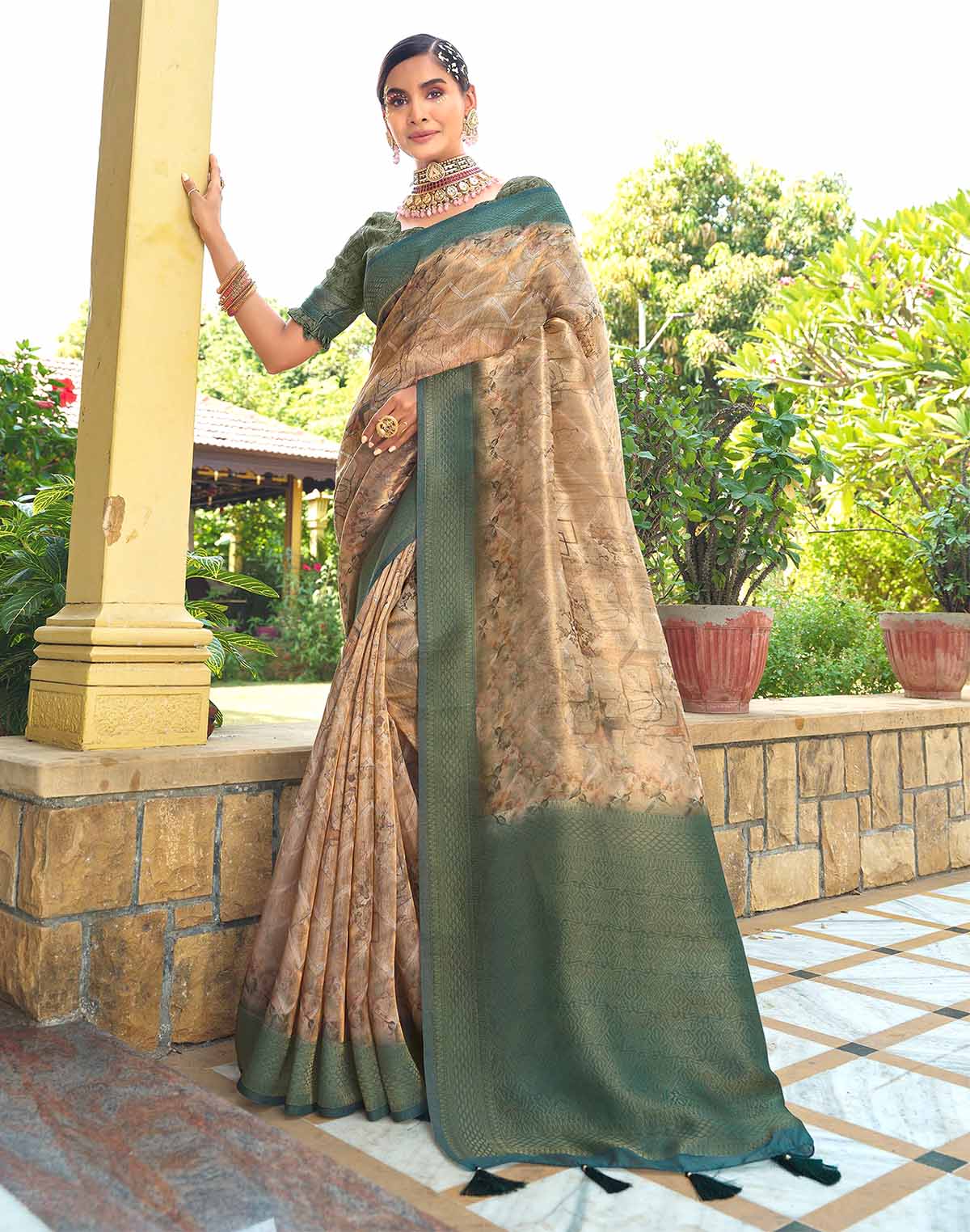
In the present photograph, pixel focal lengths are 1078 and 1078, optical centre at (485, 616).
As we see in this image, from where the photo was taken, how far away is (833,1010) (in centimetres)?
229

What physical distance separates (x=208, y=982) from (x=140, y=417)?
1.03 meters

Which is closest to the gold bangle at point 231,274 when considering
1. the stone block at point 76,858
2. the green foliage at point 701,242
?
the stone block at point 76,858

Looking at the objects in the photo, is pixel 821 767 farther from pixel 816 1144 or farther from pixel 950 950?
pixel 816 1144

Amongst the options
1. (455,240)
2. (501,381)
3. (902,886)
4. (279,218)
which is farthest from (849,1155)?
(279,218)

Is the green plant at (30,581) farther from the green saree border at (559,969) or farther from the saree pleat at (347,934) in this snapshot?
the green saree border at (559,969)

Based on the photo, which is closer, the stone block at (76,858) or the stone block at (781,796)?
the stone block at (76,858)

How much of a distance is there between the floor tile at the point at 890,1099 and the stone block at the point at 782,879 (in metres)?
1.10

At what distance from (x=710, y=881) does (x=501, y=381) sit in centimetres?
93

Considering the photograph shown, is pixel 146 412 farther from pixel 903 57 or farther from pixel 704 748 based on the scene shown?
pixel 903 57

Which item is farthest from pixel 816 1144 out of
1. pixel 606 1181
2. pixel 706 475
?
pixel 706 475

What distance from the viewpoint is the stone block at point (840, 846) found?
3316 millimetres

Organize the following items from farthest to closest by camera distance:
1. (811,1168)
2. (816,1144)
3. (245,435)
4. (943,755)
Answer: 1. (245,435)
2. (943,755)
3. (816,1144)
4. (811,1168)

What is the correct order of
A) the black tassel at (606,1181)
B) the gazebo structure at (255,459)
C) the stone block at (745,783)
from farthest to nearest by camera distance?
the gazebo structure at (255,459)
the stone block at (745,783)
the black tassel at (606,1181)

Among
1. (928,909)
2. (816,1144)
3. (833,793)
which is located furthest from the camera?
(833,793)
